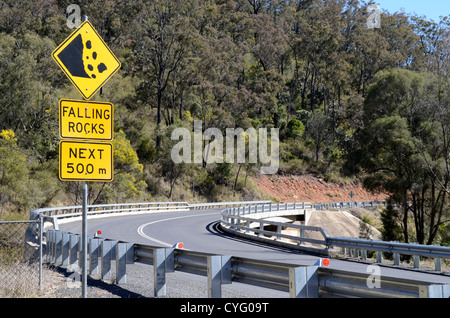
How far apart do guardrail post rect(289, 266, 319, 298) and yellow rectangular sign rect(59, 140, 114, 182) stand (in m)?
2.75

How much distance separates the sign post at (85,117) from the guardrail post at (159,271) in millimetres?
1975

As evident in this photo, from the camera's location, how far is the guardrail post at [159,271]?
8.90 m

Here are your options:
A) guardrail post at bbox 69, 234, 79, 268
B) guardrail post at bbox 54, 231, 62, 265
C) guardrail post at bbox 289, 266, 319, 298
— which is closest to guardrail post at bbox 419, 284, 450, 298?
guardrail post at bbox 289, 266, 319, 298

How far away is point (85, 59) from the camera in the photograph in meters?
7.32

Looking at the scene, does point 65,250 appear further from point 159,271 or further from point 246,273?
point 246,273

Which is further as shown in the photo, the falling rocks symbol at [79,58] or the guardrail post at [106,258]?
the guardrail post at [106,258]

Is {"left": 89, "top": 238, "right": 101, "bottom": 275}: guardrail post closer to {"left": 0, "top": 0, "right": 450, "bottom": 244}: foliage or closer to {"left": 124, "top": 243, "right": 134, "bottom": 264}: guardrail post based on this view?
{"left": 124, "top": 243, "right": 134, "bottom": 264}: guardrail post

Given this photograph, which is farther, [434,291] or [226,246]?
[226,246]

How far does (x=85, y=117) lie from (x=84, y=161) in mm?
617

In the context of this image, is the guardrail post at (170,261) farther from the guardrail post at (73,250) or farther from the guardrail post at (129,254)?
the guardrail post at (73,250)

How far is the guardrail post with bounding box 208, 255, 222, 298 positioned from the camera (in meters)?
7.56

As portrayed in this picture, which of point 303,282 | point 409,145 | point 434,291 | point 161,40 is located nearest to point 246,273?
point 303,282

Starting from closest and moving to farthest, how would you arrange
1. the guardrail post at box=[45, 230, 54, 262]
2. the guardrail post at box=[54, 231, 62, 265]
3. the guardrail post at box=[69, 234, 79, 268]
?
the guardrail post at box=[69, 234, 79, 268]
the guardrail post at box=[54, 231, 62, 265]
the guardrail post at box=[45, 230, 54, 262]

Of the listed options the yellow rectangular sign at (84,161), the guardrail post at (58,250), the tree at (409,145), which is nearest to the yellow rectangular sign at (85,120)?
the yellow rectangular sign at (84,161)
